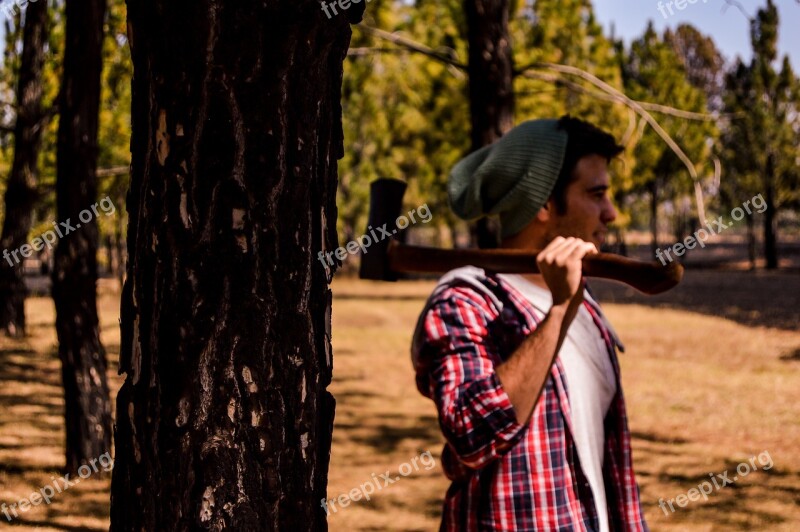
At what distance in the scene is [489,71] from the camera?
6.06 meters

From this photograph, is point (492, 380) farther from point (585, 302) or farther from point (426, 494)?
point (426, 494)

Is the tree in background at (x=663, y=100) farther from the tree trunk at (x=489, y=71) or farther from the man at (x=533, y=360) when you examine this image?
the man at (x=533, y=360)

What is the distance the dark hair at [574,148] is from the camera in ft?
7.22

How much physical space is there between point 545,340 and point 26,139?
41.8 ft

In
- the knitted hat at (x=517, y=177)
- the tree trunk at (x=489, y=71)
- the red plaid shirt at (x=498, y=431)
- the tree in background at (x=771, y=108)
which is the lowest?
the red plaid shirt at (x=498, y=431)

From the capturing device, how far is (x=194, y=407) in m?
1.61

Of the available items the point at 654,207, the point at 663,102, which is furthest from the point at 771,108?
the point at 654,207

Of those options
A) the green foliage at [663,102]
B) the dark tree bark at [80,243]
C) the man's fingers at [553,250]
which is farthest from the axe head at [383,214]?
the green foliage at [663,102]

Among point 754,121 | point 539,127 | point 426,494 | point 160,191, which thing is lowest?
point 426,494

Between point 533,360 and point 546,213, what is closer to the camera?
point 533,360

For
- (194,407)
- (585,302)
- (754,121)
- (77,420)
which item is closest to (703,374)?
(77,420)

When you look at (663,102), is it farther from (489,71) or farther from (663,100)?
(489,71)

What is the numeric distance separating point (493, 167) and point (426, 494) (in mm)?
4977

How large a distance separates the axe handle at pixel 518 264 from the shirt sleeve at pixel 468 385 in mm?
97
